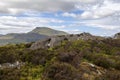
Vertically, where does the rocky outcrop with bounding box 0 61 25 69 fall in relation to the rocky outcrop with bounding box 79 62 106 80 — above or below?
above

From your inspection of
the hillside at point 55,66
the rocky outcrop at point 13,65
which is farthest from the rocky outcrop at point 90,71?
the rocky outcrop at point 13,65

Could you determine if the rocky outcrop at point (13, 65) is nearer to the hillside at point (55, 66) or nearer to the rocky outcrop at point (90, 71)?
the hillside at point (55, 66)

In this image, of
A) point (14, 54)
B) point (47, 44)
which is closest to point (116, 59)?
point (14, 54)

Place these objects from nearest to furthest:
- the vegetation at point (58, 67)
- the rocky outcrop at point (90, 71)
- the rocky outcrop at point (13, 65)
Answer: the vegetation at point (58, 67) < the rocky outcrop at point (90, 71) < the rocky outcrop at point (13, 65)

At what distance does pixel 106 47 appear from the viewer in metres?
47.2

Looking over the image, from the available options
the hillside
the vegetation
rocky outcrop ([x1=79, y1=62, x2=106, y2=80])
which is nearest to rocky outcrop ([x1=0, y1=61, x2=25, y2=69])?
the hillside

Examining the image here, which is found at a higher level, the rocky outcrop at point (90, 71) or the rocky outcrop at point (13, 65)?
the rocky outcrop at point (13, 65)

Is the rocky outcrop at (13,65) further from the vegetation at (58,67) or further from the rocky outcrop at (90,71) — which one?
the rocky outcrop at (90,71)

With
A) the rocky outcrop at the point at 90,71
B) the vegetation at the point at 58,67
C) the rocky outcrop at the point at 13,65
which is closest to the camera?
the vegetation at the point at 58,67

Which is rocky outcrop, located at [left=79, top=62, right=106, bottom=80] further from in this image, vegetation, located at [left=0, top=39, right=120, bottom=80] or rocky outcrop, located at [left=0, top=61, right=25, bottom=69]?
rocky outcrop, located at [left=0, top=61, right=25, bottom=69]

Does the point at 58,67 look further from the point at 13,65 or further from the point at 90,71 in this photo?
the point at 13,65

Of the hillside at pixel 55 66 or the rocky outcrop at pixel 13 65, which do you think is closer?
the hillside at pixel 55 66

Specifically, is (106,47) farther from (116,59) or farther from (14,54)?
(14,54)

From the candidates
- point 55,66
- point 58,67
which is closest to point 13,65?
point 55,66
